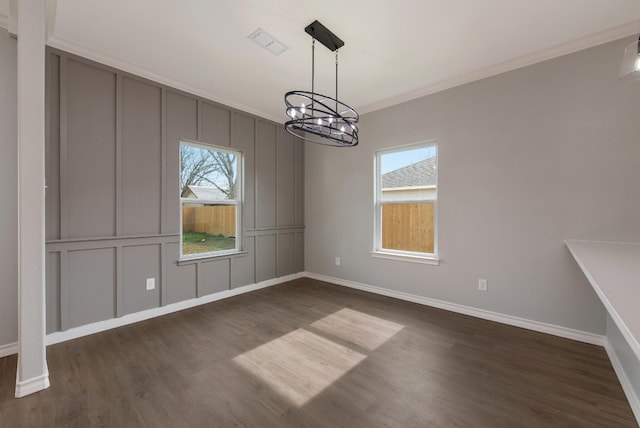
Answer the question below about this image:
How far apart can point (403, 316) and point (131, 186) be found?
336 cm

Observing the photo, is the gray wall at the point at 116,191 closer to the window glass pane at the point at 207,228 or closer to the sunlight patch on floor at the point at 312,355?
the window glass pane at the point at 207,228

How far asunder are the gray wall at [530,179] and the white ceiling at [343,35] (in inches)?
10.9

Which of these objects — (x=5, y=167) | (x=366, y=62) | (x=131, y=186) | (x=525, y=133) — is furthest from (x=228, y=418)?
(x=525, y=133)

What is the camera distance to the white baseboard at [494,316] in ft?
8.02

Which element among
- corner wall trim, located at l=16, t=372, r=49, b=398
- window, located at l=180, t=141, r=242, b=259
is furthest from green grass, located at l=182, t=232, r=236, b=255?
corner wall trim, located at l=16, t=372, r=49, b=398

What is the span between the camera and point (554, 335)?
257cm

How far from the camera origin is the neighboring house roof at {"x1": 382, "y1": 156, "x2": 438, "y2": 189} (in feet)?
11.2

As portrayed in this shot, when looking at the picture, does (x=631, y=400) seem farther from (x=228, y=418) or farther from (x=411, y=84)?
(x=411, y=84)

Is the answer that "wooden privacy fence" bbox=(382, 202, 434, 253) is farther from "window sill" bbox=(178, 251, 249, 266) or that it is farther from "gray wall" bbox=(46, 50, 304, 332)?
"gray wall" bbox=(46, 50, 304, 332)

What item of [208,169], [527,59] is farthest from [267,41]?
[527,59]

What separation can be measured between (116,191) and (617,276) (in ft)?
13.1

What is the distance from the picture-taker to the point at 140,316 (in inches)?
115

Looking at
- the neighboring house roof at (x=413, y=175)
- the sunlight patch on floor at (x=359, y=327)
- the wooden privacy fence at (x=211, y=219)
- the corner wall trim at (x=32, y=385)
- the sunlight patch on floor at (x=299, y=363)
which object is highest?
the neighboring house roof at (x=413, y=175)

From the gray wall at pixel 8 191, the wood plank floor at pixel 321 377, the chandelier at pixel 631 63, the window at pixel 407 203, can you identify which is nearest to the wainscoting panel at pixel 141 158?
the gray wall at pixel 8 191
